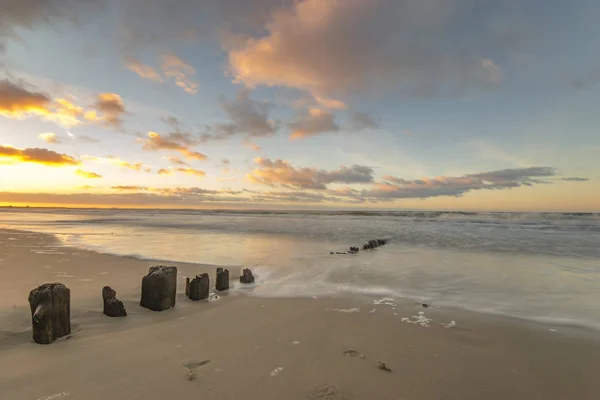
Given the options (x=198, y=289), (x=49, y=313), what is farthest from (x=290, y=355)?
(x=49, y=313)

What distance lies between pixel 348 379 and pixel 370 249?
1442 cm

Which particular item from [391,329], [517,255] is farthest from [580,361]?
[517,255]

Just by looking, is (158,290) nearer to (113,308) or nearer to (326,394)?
(113,308)

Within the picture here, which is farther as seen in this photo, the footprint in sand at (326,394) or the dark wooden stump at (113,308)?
the dark wooden stump at (113,308)

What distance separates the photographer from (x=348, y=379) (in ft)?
12.4

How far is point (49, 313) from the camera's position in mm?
4598

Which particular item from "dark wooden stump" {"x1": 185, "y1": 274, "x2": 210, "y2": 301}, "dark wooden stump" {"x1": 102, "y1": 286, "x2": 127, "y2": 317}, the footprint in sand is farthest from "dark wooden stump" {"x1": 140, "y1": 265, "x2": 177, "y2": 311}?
the footprint in sand

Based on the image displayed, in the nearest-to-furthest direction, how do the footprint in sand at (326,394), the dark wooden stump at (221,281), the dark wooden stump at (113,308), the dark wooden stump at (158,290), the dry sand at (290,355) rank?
the footprint in sand at (326,394), the dry sand at (290,355), the dark wooden stump at (113,308), the dark wooden stump at (158,290), the dark wooden stump at (221,281)

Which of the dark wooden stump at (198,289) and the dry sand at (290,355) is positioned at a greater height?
the dark wooden stump at (198,289)

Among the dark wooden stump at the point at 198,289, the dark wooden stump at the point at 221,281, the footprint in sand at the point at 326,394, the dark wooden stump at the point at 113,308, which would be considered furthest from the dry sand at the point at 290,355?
the dark wooden stump at the point at 221,281

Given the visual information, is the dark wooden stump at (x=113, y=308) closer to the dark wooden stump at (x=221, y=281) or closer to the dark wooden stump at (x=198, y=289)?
the dark wooden stump at (x=198, y=289)

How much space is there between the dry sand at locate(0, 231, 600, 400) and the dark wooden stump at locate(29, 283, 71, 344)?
187 mm

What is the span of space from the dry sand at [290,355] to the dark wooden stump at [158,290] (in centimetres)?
22

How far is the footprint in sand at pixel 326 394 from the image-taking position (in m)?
3.44
